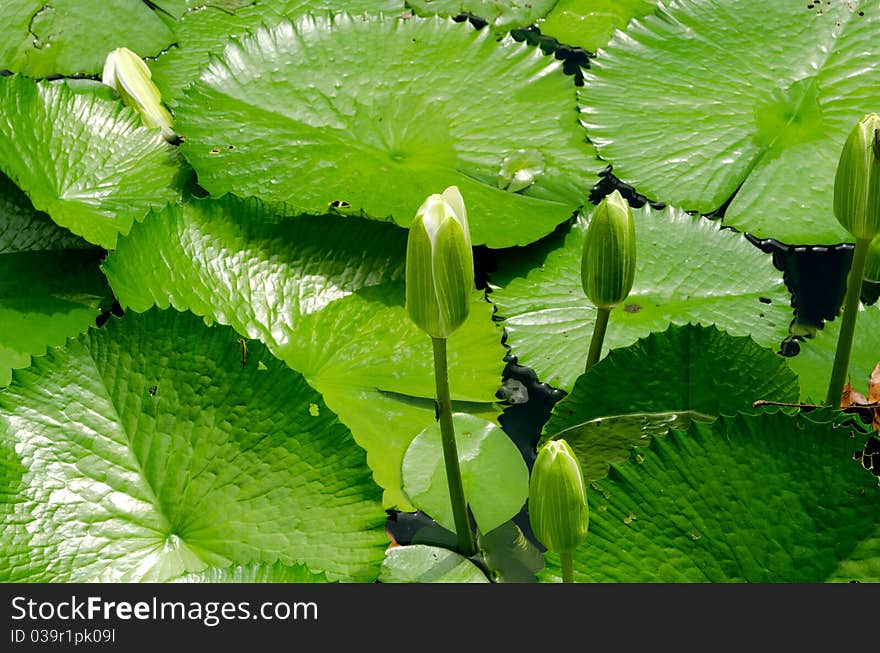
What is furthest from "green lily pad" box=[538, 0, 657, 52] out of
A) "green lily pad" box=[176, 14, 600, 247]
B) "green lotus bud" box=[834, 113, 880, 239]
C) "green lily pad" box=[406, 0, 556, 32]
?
"green lotus bud" box=[834, 113, 880, 239]

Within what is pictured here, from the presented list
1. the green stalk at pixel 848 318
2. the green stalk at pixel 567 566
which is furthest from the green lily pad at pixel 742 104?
the green stalk at pixel 567 566

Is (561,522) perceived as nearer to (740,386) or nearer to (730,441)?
(730,441)

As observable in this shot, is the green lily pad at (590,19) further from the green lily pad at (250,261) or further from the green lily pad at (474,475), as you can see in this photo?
the green lily pad at (474,475)

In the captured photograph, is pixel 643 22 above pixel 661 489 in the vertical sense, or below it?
above

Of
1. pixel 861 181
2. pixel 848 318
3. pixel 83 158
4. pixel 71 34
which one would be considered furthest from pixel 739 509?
pixel 71 34

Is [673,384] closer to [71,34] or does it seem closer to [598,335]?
[598,335]

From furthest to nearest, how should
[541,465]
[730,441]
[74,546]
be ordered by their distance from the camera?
[74,546], [730,441], [541,465]
